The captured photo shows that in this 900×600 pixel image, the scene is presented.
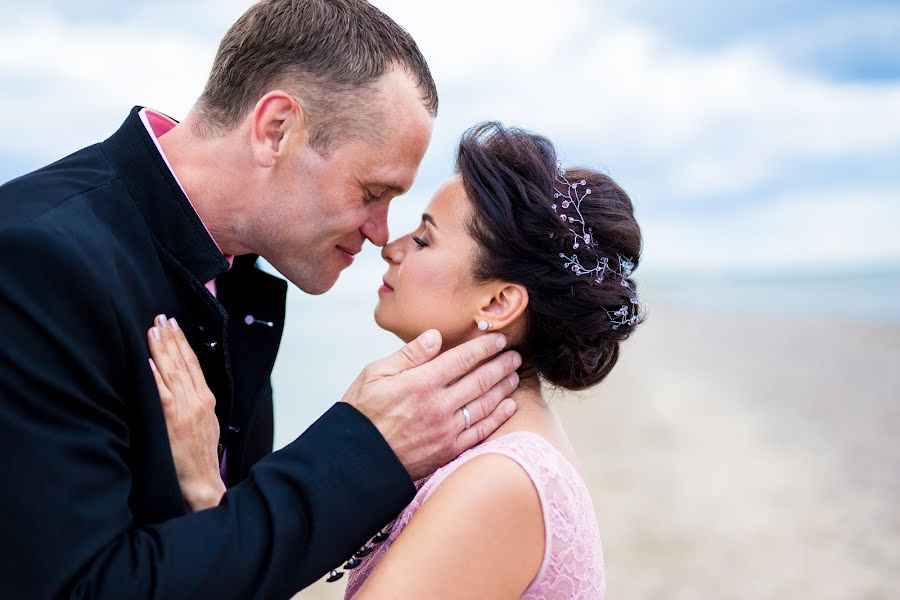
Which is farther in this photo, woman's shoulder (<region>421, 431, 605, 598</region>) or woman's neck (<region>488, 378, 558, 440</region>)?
woman's neck (<region>488, 378, 558, 440</region>)

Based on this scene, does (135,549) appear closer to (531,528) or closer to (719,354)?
(531,528)

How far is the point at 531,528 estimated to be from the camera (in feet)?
9.45

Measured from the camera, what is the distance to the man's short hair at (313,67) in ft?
11.6

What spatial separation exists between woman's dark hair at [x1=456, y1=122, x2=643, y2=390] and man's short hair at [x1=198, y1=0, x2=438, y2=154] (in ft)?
1.45

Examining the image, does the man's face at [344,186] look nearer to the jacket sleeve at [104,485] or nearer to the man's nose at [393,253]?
the man's nose at [393,253]

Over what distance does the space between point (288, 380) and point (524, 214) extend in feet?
46.3

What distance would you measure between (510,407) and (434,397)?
346mm

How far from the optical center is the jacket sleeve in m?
2.48

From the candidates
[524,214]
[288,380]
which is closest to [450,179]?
[524,214]

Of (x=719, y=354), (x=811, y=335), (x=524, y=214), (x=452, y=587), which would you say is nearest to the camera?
(x=452, y=587)

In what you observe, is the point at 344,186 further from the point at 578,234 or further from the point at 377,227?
the point at 578,234

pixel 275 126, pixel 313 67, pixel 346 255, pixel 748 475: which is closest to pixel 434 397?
pixel 346 255

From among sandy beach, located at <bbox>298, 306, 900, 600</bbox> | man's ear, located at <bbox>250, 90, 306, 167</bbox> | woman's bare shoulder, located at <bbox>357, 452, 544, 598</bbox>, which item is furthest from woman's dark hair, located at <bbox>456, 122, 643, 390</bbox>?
sandy beach, located at <bbox>298, 306, 900, 600</bbox>

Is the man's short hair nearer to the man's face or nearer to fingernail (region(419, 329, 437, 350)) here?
the man's face
